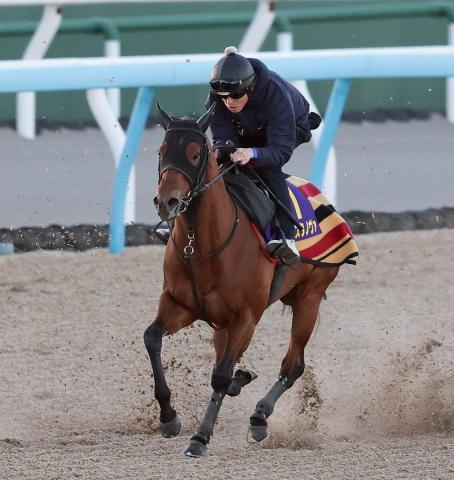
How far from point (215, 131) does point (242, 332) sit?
799 millimetres

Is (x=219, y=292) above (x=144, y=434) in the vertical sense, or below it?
above

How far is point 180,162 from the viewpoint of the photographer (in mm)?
5066

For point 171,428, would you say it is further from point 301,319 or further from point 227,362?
point 301,319

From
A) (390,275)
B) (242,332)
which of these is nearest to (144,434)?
(242,332)

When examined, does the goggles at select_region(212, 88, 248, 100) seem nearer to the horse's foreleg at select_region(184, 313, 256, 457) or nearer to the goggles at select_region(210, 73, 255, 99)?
the goggles at select_region(210, 73, 255, 99)

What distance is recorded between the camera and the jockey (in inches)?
215

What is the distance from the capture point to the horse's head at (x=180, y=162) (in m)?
4.95

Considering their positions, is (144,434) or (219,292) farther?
(144,434)

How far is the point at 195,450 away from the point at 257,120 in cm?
127

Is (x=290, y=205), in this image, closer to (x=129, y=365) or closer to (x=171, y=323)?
(x=171, y=323)

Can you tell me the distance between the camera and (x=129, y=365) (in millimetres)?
6648

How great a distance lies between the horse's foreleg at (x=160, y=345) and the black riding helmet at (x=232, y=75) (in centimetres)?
76

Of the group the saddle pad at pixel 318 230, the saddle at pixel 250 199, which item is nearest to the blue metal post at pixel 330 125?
the saddle pad at pixel 318 230

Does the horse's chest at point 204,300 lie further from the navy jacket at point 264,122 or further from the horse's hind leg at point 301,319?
the horse's hind leg at point 301,319
